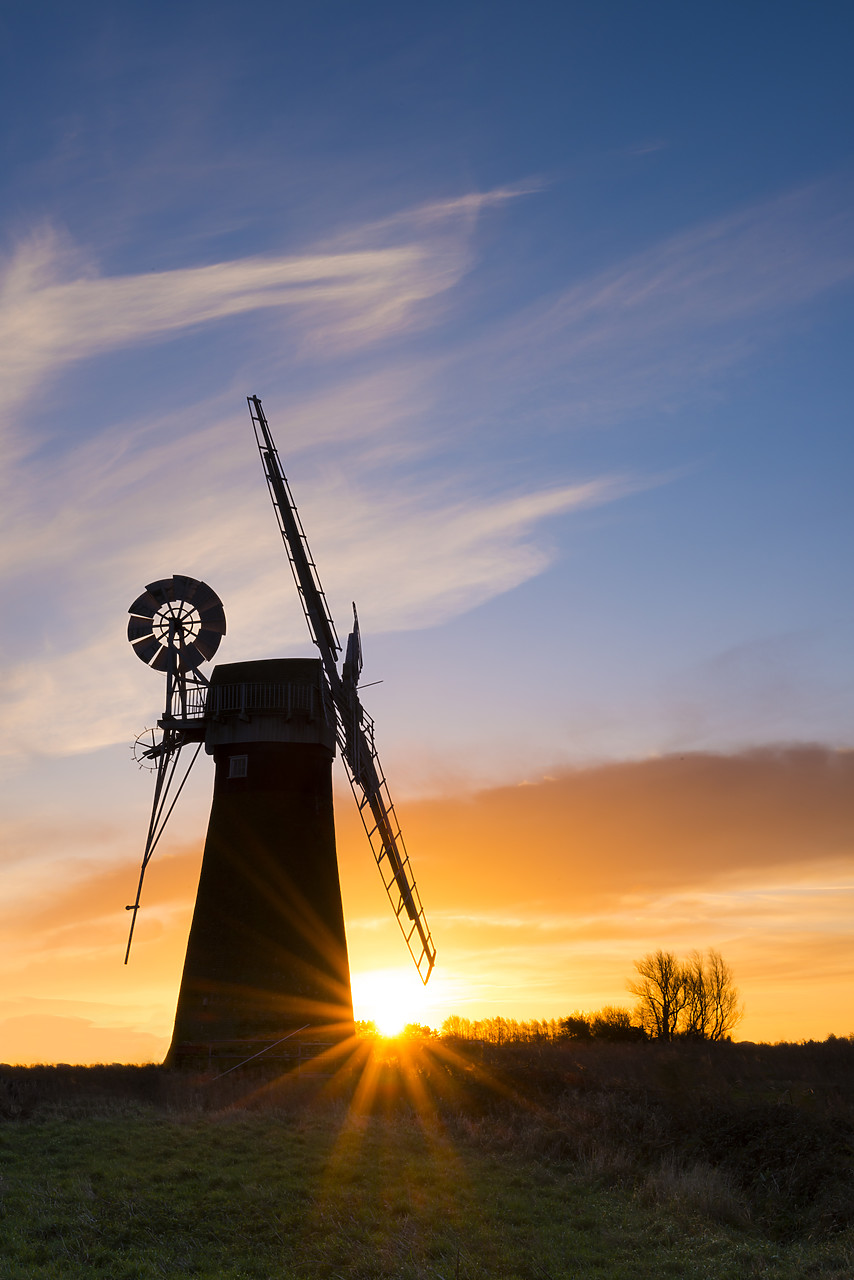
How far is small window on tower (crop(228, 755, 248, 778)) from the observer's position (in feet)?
127

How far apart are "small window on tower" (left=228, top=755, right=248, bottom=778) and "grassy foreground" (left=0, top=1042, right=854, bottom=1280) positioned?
425 inches

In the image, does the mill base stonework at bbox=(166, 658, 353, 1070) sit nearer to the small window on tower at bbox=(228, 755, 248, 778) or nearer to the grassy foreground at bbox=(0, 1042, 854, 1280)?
the small window on tower at bbox=(228, 755, 248, 778)

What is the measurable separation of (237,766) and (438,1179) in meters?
19.7

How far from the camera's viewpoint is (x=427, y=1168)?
22188 millimetres

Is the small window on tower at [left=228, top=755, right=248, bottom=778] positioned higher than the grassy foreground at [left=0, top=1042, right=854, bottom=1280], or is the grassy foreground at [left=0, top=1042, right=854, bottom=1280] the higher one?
the small window on tower at [left=228, top=755, right=248, bottom=778]

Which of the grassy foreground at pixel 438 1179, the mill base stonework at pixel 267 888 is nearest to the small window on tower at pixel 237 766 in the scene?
the mill base stonework at pixel 267 888

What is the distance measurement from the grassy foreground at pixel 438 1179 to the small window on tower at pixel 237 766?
10803 mm

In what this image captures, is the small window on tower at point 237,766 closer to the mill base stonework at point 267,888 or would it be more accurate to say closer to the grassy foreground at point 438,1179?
the mill base stonework at point 267,888

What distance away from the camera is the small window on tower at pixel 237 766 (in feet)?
127

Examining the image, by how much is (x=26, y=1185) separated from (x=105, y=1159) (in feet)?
8.74

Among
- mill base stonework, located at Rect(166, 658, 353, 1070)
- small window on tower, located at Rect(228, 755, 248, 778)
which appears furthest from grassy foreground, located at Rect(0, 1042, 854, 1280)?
small window on tower, located at Rect(228, 755, 248, 778)

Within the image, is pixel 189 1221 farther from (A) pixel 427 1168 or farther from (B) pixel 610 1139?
(B) pixel 610 1139

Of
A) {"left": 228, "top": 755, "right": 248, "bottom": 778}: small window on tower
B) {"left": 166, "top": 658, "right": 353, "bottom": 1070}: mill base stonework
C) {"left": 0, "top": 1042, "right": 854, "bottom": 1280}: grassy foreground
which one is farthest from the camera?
{"left": 228, "top": 755, "right": 248, "bottom": 778}: small window on tower

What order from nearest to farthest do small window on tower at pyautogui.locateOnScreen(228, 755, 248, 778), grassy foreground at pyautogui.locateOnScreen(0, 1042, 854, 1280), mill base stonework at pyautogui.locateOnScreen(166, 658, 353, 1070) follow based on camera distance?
1. grassy foreground at pyautogui.locateOnScreen(0, 1042, 854, 1280)
2. mill base stonework at pyautogui.locateOnScreen(166, 658, 353, 1070)
3. small window on tower at pyautogui.locateOnScreen(228, 755, 248, 778)
